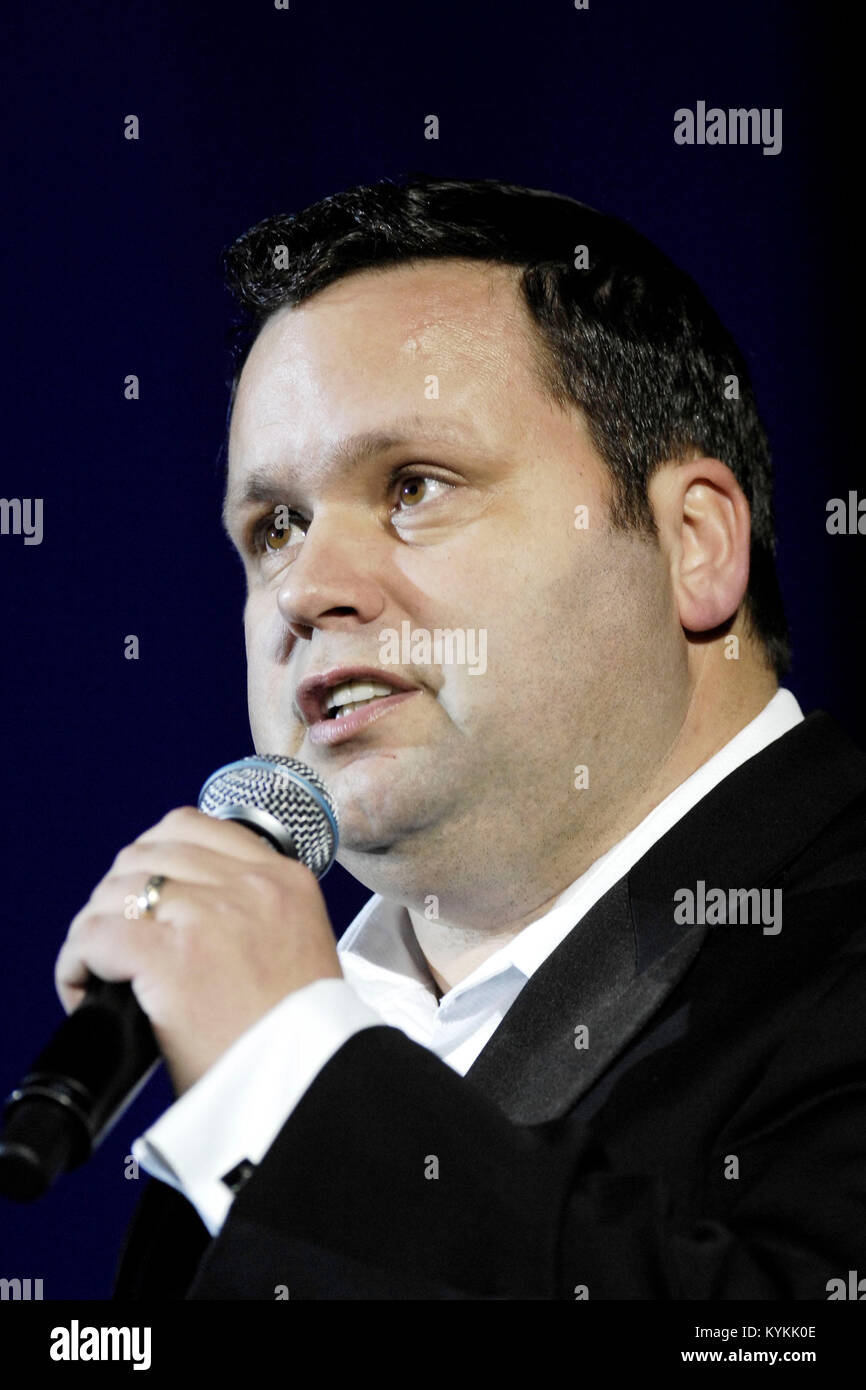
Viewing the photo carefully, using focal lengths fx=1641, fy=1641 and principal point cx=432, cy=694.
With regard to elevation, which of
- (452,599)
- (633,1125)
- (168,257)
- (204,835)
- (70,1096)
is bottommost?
(633,1125)

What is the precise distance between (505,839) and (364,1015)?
54 centimetres

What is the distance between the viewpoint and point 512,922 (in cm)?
172

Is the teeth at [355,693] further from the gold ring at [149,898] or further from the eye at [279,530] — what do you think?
the gold ring at [149,898]

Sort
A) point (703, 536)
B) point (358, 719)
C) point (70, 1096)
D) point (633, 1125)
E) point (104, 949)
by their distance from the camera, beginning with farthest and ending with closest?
point (703, 536) < point (358, 719) < point (633, 1125) < point (104, 949) < point (70, 1096)

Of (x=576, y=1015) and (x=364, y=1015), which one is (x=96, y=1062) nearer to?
(x=364, y=1015)

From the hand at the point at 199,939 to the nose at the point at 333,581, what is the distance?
47 centimetres

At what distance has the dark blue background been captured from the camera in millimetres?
2246

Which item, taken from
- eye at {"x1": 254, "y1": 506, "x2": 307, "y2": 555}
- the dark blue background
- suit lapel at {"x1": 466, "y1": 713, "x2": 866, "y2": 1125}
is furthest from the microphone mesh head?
the dark blue background

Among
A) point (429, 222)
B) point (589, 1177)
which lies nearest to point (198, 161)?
point (429, 222)

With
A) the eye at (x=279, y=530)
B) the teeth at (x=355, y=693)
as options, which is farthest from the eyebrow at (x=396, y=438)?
the teeth at (x=355, y=693)

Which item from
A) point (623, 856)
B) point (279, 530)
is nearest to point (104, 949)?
point (623, 856)

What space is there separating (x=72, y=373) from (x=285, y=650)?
2.72 feet

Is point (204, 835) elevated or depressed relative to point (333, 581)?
depressed

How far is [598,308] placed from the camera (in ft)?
5.83
